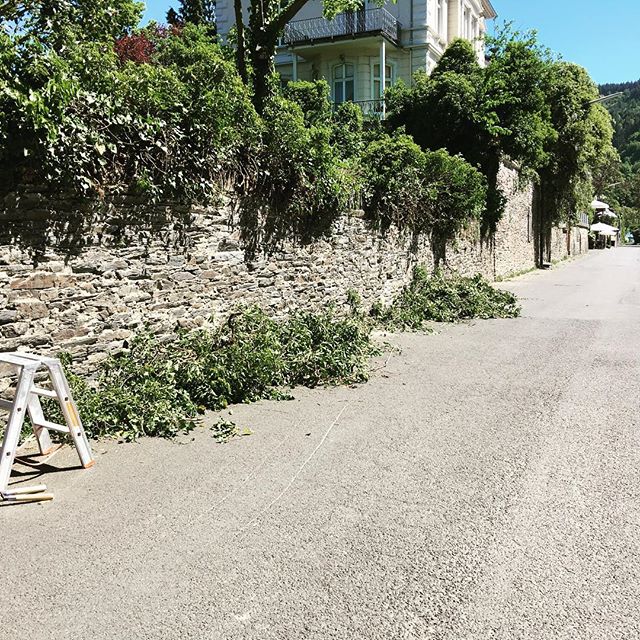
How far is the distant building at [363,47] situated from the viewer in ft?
92.6

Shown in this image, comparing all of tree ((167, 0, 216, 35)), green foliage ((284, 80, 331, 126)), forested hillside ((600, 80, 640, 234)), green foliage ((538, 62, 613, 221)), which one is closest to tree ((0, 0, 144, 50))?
green foliage ((284, 80, 331, 126))

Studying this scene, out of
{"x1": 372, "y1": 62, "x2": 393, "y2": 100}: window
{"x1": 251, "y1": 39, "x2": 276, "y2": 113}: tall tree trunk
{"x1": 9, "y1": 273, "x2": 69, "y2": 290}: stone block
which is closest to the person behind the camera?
{"x1": 9, "y1": 273, "x2": 69, "y2": 290}: stone block

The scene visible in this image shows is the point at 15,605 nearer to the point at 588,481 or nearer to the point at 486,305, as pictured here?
the point at 588,481

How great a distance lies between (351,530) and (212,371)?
320 cm

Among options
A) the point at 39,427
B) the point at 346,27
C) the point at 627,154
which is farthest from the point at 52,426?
the point at 627,154

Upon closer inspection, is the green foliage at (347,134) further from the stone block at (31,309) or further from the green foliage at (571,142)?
the green foliage at (571,142)

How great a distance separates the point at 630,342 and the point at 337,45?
23395 millimetres

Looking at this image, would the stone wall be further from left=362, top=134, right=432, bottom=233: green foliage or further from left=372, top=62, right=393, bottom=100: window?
left=372, top=62, right=393, bottom=100: window

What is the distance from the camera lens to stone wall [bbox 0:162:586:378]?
5.54 meters

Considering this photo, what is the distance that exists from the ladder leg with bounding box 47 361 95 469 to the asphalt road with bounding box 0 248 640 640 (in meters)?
0.16

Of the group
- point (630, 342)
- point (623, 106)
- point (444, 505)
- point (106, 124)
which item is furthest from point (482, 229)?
point (623, 106)

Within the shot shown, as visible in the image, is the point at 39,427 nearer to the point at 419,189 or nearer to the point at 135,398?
the point at 135,398

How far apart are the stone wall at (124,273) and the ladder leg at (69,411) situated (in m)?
1.17

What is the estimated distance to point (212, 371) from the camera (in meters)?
6.59
